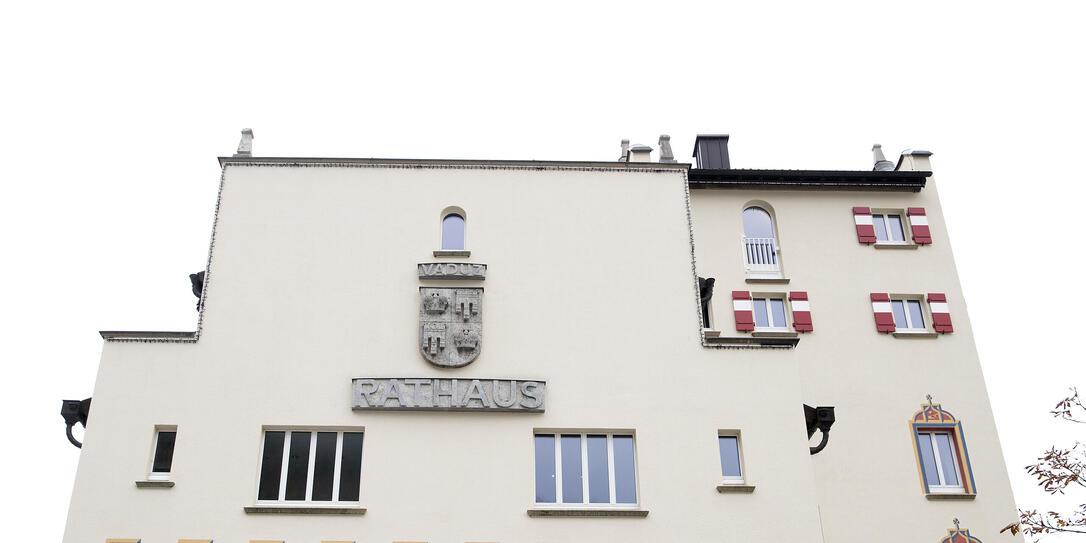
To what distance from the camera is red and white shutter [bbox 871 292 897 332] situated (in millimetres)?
24625

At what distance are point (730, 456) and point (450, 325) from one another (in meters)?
6.49

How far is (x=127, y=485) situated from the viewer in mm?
18234

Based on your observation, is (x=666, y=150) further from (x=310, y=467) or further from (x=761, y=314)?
(x=310, y=467)

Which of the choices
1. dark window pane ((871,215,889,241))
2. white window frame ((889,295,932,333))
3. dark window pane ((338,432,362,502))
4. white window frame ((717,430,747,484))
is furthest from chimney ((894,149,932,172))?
dark window pane ((338,432,362,502))

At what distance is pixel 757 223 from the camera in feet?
87.6

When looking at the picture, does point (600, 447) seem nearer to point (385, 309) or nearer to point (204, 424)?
point (385, 309)

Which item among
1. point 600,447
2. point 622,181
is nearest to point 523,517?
point 600,447

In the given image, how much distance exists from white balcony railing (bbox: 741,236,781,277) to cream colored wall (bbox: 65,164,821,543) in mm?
4787

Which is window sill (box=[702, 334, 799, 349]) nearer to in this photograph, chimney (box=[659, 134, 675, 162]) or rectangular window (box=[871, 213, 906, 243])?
chimney (box=[659, 134, 675, 162])

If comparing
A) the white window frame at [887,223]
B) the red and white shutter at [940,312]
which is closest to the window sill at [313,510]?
the red and white shutter at [940,312]

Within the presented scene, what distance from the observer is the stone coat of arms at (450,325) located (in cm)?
1970

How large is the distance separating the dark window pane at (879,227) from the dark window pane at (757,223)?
292 cm

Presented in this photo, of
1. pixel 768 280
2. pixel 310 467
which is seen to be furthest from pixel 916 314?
pixel 310 467

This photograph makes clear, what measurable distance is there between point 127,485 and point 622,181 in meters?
12.5
